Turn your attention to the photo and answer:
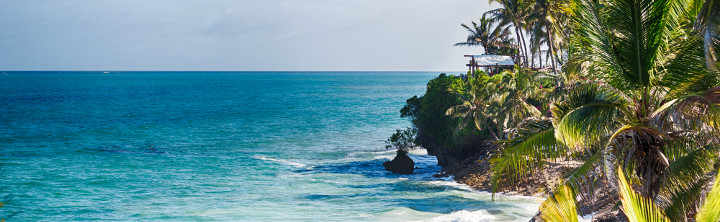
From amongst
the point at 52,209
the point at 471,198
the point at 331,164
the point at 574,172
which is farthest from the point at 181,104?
the point at 574,172

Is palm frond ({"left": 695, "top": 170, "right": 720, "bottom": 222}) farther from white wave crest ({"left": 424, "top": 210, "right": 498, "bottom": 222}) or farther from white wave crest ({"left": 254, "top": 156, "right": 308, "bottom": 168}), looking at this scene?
white wave crest ({"left": 254, "top": 156, "right": 308, "bottom": 168})

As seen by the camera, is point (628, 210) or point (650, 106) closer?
point (628, 210)

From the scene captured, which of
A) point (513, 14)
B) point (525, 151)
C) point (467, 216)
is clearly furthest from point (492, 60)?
point (525, 151)

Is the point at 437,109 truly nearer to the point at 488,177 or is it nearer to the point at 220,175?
the point at 488,177

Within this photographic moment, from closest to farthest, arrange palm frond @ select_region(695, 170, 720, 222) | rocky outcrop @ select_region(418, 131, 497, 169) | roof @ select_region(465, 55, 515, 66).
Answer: palm frond @ select_region(695, 170, 720, 222), rocky outcrop @ select_region(418, 131, 497, 169), roof @ select_region(465, 55, 515, 66)

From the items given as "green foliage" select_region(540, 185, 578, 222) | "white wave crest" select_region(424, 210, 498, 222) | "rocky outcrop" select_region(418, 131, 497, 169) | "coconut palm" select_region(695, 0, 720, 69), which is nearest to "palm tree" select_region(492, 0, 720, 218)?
"coconut palm" select_region(695, 0, 720, 69)

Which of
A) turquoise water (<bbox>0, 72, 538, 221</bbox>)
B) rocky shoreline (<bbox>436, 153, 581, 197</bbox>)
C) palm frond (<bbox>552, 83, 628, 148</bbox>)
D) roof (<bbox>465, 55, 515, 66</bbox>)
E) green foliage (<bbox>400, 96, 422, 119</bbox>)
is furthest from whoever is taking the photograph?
roof (<bbox>465, 55, 515, 66</bbox>)

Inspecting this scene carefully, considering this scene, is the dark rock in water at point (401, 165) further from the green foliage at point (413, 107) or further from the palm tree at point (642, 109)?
the palm tree at point (642, 109)

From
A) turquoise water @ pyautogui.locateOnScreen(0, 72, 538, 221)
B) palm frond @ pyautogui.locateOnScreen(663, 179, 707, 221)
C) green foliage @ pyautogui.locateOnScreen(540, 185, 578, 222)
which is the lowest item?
turquoise water @ pyautogui.locateOnScreen(0, 72, 538, 221)

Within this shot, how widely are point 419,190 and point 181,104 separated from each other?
100m

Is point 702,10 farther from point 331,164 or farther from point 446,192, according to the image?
point 331,164

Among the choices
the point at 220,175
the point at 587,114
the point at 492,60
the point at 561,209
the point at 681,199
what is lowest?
the point at 220,175

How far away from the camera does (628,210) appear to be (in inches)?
226

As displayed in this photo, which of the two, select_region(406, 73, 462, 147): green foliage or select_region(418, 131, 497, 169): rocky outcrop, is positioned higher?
select_region(406, 73, 462, 147): green foliage
